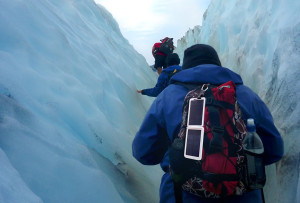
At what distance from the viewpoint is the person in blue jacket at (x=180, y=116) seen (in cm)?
153

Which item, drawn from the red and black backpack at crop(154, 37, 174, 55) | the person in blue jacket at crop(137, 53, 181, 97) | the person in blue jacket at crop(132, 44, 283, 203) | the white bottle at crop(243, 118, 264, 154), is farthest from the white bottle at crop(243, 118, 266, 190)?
the red and black backpack at crop(154, 37, 174, 55)

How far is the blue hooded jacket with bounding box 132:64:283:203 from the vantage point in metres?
1.53

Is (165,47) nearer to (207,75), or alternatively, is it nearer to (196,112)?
(207,75)

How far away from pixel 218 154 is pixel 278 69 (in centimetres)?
190

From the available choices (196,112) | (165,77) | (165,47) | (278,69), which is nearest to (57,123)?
(196,112)

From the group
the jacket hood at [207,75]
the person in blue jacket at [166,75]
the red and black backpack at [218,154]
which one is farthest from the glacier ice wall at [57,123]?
the jacket hood at [207,75]

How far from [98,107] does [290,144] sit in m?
1.92

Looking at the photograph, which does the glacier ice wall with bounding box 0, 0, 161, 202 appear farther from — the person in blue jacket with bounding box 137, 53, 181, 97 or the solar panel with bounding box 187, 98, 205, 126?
the solar panel with bounding box 187, 98, 205, 126

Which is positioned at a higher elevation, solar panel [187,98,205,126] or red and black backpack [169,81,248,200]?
solar panel [187,98,205,126]

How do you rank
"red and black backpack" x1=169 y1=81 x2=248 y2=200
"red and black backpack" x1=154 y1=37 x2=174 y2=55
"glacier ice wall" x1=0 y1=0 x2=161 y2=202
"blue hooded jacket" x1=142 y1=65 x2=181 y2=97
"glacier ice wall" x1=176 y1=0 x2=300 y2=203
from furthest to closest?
"red and black backpack" x1=154 y1=37 x2=174 y2=55
"blue hooded jacket" x1=142 y1=65 x2=181 y2=97
"glacier ice wall" x1=176 y1=0 x2=300 y2=203
"glacier ice wall" x1=0 y1=0 x2=161 y2=202
"red and black backpack" x1=169 y1=81 x2=248 y2=200

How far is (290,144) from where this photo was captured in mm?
2252

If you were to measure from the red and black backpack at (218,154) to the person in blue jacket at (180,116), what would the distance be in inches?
4.5

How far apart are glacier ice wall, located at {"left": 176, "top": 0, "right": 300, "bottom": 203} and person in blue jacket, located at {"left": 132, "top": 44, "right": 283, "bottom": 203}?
645 mm

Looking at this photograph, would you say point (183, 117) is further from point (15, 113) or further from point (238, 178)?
point (15, 113)
